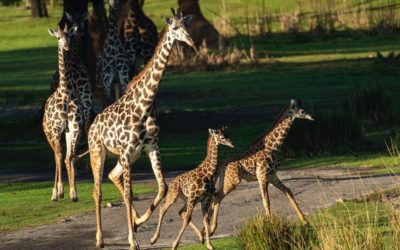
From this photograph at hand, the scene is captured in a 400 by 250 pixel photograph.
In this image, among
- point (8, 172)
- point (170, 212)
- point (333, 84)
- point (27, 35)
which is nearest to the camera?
point (170, 212)

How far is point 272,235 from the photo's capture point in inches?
579

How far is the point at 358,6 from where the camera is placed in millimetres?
63594

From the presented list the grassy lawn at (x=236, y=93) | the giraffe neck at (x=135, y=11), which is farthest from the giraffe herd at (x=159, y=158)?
the giraffe neck at (x=135, y=11)

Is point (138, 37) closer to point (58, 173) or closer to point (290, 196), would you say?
point (58, 173)

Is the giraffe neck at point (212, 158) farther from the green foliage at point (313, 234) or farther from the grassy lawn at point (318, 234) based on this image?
the green foliage at point (313, 234)

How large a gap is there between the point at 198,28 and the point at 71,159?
92.4ft

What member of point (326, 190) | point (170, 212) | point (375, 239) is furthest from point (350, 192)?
point (375, 239)

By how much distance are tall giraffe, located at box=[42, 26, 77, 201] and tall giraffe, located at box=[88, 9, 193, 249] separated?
3.56 metres

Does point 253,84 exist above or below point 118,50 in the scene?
below

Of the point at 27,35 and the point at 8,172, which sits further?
the point at 27,35

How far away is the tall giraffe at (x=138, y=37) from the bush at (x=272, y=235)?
13.5m

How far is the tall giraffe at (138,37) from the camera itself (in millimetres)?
28281

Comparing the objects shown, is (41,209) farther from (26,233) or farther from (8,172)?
(8,172)

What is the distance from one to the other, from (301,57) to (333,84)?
29.7 ft
